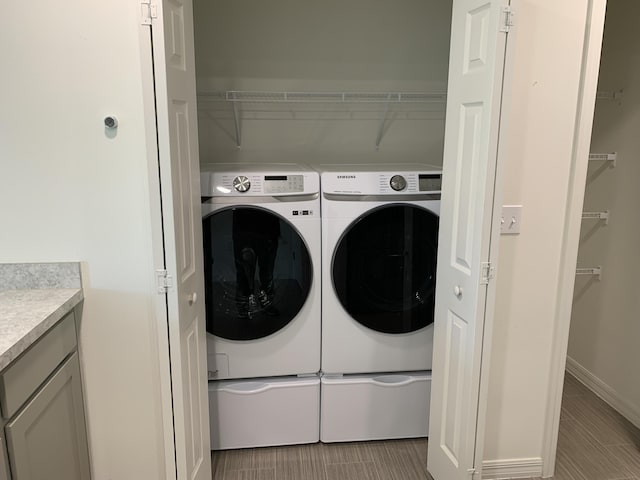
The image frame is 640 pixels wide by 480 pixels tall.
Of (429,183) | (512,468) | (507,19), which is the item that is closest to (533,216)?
(429,183)

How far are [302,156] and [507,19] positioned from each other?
1.48 metres

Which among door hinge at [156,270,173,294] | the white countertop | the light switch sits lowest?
the white countertop

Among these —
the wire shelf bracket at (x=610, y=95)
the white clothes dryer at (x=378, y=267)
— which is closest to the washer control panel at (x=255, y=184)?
the white clothes dryer at (x=378, y=267)

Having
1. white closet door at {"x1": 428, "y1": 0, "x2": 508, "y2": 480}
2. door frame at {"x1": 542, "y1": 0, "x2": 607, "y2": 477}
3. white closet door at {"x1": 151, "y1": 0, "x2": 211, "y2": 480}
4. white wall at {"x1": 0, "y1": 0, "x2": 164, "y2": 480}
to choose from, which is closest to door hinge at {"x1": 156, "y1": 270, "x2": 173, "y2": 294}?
white closet door at {"x1": 151, "y1": 0, "x2": 211, "y2": 480}

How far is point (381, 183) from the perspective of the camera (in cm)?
219

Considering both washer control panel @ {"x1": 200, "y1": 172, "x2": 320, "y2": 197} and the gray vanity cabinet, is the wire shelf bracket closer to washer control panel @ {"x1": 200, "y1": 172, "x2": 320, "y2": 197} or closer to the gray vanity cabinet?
washer control panel @ {"x1": 200, "y1": 172, "x2": 320, "y2": 197}

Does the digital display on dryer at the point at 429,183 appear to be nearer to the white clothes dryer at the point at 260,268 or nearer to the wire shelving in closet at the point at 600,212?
the white clothes dryer at the point at 260,268

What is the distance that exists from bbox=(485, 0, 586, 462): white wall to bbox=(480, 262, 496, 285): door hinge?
304 millimetres

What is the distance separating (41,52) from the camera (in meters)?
1.56

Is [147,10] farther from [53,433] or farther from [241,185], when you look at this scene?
[53,433]

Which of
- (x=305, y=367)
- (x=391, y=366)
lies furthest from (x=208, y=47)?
(x=391, y=366)

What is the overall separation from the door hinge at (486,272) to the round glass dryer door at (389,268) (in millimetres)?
604

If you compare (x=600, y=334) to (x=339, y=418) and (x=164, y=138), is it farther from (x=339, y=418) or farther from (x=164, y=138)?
(x=164, y=138)

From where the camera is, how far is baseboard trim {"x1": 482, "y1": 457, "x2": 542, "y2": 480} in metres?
2.12
